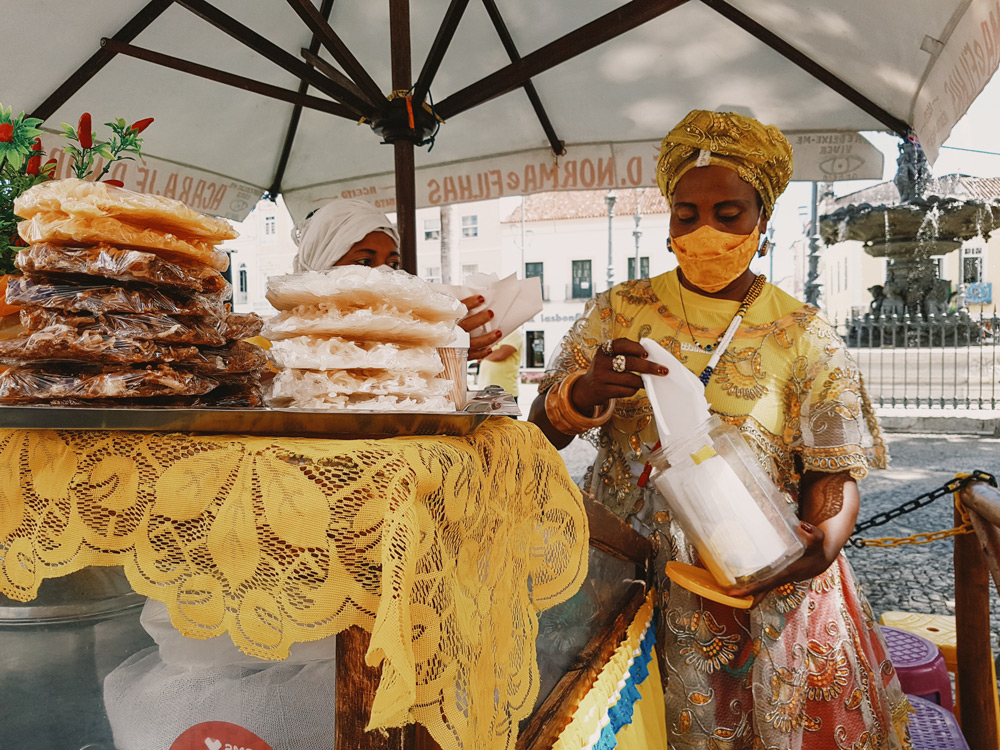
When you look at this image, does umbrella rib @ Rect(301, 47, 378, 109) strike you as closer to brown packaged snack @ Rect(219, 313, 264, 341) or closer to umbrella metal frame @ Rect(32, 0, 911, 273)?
umbrella metal frame @ Rect(32, 0, 911, 273)

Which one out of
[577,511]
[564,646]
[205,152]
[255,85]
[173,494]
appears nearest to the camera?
[173,494]

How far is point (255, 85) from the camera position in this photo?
3336mm

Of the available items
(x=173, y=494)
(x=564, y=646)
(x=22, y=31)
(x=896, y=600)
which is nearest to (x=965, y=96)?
(x=564, y=646)

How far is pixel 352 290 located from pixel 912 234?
597 inches

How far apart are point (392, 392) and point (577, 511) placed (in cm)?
39

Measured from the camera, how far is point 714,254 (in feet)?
6.43

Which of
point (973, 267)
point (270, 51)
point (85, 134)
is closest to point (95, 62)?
point (270, 51)

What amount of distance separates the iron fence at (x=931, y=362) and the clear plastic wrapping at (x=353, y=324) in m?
12.8

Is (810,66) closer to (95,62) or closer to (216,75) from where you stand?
(216,75)

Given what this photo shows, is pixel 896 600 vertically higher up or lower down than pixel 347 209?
lower down

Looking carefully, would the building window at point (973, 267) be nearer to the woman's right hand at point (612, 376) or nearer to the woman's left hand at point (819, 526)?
the woman's left hand at point (819, 526)

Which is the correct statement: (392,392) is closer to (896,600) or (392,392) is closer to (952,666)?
(952,666)

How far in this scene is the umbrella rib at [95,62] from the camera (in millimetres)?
3359

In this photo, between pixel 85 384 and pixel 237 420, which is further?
pixel 85 384
